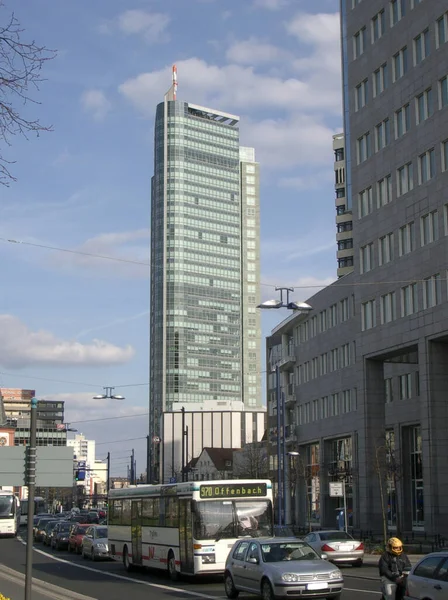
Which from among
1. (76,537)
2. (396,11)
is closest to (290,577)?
(76,537)

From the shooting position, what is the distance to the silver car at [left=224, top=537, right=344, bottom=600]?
786 inches

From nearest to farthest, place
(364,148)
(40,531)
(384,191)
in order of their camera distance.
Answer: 1. (384,191)
2. (364,148)
3. (40,531)

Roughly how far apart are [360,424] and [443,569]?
43.6 meters

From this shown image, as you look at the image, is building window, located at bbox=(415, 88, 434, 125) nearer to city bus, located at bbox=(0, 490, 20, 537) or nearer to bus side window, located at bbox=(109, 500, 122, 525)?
bus side window, located at bbox=(109, 500, 122, 525)

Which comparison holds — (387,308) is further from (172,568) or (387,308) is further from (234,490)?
(172,568)

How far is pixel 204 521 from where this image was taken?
89.5 feet

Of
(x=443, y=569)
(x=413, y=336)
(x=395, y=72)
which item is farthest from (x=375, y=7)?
(x=443, y=569)

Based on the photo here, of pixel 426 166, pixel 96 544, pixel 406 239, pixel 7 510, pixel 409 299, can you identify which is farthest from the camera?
pixel 7 510

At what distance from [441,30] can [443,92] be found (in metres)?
3.48

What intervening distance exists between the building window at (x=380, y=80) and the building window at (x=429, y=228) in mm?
10044

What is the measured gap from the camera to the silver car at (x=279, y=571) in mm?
19953

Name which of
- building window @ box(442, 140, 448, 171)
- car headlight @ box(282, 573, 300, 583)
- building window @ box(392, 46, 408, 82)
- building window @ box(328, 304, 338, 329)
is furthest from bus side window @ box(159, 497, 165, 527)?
building window @ box(328, 304, 338, 329)

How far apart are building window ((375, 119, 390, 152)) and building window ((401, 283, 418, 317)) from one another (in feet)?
30.7

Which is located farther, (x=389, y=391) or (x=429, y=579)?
(x=389, y=391)
